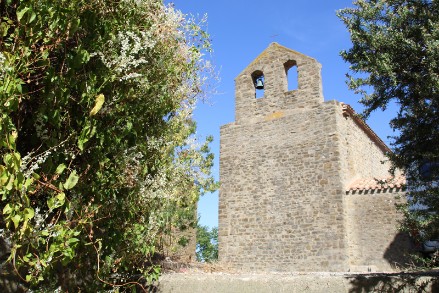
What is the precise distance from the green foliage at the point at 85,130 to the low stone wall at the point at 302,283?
1033mm

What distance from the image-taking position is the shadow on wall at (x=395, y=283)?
371 centimetres

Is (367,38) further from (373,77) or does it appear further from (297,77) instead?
(297,77)

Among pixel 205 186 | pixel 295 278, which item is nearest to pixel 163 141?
pixel 295 278

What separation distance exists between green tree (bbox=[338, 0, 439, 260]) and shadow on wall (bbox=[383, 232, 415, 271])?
639 cm

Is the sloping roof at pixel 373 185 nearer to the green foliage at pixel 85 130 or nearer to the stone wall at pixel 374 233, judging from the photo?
the stone wall at pixel 374 233

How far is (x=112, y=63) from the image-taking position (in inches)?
119

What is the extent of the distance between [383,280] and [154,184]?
2.51m

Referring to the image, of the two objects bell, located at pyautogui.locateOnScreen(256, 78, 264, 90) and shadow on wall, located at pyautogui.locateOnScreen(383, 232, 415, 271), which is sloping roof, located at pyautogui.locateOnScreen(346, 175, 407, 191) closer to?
shadow on wall, located at pyautogui.locateOnScreen(383, 232, 415, 271)

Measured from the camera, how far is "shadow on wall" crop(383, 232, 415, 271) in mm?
11375

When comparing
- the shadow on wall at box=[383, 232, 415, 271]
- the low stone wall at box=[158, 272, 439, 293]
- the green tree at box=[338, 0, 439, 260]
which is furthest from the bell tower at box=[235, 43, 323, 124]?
the low stone wall at box=[158, 272, 439, 293]

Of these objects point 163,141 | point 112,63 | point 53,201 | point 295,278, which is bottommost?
point 295,278

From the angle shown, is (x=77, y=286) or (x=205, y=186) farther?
(x=205, y=186)

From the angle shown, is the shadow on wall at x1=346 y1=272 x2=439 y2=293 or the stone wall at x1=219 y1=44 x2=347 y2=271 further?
the stone wall at x1=219 y1=44 x2=347 y2=271

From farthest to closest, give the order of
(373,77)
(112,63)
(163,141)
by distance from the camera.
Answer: (373,77), (163,141), (112,63)
